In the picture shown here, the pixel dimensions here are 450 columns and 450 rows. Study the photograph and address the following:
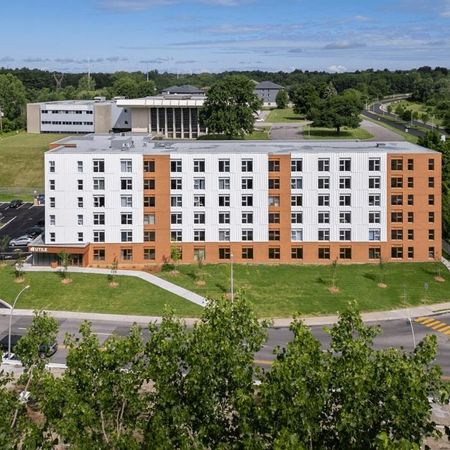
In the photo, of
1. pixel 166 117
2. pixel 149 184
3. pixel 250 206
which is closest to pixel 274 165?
pixel 250 206

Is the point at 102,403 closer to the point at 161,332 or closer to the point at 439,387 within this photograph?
the point at 161,332

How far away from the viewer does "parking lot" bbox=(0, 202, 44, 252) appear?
91.6m

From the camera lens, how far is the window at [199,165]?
7512 centimetres

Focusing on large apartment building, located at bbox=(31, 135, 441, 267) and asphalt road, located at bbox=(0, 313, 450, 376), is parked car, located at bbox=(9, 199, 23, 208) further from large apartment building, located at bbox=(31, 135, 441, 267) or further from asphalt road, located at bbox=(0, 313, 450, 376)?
asphalt road, located at bbox=(0, 313, 450, 376)

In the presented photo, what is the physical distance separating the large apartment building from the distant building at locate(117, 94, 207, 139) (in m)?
79.2

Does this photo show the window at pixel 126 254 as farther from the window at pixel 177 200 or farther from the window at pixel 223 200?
the window at pixel 223 200

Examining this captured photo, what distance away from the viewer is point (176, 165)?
75.2 meters

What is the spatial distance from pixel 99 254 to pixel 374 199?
33.5 m

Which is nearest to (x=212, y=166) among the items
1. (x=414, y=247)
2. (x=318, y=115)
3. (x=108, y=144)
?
(x=108, y=144)

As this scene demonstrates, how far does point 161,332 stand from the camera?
28.7m

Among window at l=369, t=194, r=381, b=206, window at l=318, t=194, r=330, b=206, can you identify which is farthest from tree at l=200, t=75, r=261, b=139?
window at l=369, t=194, r=381, b=206

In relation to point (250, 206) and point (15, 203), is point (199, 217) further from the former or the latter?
point (15, 203)

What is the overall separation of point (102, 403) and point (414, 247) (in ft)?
187

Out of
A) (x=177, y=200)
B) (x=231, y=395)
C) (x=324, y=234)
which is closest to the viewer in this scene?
(x=231, y=395)
